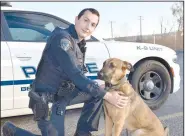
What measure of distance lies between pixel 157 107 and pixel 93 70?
1229 millimetres

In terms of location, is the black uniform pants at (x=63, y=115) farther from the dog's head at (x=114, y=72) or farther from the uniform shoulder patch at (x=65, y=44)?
the uniform shoulder patch at (x=65, y=44)

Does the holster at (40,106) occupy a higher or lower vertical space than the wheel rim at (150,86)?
higher

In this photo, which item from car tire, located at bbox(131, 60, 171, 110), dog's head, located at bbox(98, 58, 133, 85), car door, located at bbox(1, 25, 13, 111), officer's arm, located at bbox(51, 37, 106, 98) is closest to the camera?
officer's arm, located at bbox(51, 37, 106, 98)

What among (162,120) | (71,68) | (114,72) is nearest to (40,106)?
(71,68)

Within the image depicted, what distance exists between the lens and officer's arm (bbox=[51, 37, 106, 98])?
7.80 feet

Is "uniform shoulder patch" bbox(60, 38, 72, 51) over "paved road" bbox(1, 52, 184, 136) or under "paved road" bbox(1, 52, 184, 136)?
over

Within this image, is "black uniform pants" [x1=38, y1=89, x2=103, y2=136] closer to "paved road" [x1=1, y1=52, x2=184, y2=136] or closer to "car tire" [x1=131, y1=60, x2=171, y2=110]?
"paved road" [x1=1, y1=52, x2=184, y2=136]

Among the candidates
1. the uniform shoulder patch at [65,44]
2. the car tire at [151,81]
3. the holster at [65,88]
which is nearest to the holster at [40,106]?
the holster at [65,88]

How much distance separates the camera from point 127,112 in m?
2.59

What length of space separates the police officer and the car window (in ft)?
3.59

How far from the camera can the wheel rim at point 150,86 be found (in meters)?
4.20

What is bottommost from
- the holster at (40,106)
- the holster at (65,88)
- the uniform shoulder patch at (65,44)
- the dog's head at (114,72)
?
the holster at (40,106)

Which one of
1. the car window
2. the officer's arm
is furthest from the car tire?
the officer's arm

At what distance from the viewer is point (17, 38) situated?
3.51 meters
